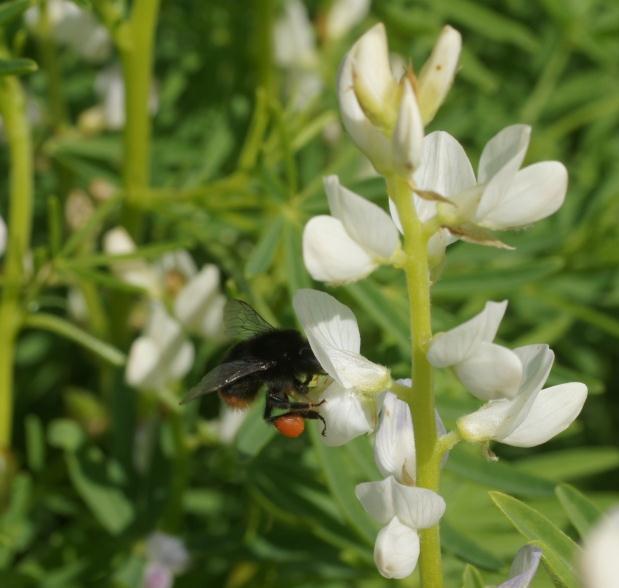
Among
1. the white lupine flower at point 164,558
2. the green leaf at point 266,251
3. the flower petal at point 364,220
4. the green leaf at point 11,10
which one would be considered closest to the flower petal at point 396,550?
the flower petal at point 364,220

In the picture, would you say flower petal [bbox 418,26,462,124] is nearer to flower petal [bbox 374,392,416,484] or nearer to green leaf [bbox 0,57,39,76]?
flower petal [bbox 374,392,416,484]

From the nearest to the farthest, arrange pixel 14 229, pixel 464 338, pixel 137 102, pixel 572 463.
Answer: pixel 464 338 < pixel 14 229 < pixel 137 102 < pixel 572 463

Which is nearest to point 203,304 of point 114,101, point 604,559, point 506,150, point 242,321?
point 242,321

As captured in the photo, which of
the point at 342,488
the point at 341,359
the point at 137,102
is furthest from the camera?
the point at 137,102

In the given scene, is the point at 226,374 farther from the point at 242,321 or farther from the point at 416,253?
the point at 416,253

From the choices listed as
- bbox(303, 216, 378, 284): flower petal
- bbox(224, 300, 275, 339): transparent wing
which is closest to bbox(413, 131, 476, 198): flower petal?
bbox(303, 216, 378, 284): flower petal

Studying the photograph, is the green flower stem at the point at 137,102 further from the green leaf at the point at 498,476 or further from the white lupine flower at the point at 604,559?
the white lupine flower at the point at 604,559

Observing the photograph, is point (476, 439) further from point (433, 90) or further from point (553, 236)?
point (553, 236)
